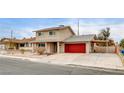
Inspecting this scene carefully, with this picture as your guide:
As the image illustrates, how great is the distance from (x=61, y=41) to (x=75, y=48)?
2.89 m

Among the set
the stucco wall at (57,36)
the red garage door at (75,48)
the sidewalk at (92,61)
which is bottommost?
the sidewalk at (92,61)

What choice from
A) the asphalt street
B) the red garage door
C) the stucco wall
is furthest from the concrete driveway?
the stucco wall

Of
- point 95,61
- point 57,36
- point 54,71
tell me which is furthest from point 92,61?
point 57,36

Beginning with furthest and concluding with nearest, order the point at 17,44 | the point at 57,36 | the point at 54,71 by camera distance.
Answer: the point at 17,44 → the point at 57,36 → the point at 54,71

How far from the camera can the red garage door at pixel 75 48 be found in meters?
33.6

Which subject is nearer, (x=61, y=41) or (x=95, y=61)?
(x=95, y=61)

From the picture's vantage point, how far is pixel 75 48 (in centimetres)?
3475

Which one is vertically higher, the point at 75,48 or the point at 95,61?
the point at 75,48

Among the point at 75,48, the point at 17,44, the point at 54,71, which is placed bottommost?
the point at 54,71

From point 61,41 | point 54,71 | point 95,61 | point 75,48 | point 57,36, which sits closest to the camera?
point 54,71

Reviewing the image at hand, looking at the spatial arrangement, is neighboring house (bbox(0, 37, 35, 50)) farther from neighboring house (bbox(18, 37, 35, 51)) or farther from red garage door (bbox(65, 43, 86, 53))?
red garage door (bbox(65, 43, 86, 53))

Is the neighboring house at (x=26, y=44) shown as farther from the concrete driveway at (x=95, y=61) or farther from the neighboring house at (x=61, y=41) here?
the concrete driveway at (x=95, y=61)

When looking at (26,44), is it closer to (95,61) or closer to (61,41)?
(61,41)

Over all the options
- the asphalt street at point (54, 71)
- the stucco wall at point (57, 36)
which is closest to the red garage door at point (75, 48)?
the stucco wall at point (57, 36)
